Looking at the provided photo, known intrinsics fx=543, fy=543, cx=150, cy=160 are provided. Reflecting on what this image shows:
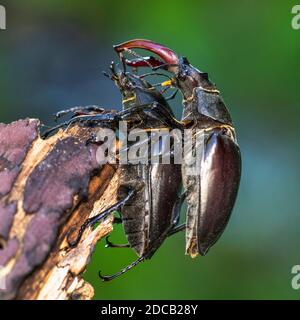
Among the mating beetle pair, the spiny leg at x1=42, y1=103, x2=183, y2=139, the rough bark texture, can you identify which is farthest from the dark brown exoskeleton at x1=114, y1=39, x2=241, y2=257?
the rough bark texture

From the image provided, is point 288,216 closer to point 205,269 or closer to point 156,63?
point 205,269

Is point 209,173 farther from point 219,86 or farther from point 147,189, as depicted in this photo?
point 219,86

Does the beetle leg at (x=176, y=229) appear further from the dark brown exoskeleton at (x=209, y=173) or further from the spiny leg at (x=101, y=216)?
the spiny leg at (x=101, y=216)

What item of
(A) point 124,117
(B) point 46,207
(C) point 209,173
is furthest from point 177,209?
(B) point 46,207

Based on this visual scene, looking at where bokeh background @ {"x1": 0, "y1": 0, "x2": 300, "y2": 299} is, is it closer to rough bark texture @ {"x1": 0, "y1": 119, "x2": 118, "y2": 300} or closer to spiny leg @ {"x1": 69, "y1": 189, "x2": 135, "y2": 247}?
spiny leg @ {"x1": 69, "y1": 189, "x2": 135, "y2": 247}

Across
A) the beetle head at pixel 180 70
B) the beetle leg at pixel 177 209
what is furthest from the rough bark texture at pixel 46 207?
the beetle head at pixel 180 70
